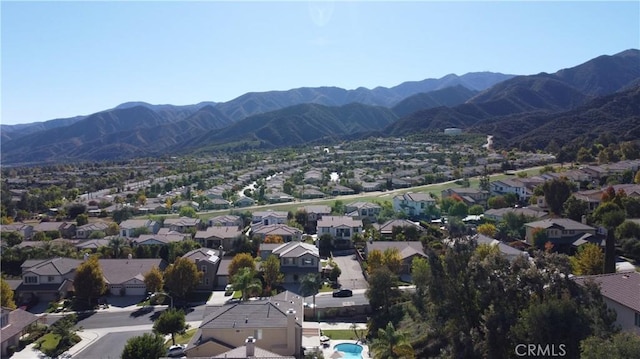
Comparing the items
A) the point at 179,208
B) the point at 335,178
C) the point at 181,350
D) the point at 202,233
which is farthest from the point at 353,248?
the point at 335,178

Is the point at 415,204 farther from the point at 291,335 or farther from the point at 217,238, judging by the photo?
the point at 291,335

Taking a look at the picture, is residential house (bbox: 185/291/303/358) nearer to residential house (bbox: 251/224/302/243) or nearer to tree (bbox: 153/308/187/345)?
tree (bbox: 153/308/187/345)

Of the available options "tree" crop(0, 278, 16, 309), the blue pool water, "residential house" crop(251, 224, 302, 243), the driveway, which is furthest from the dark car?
"tree" crop(0, 278, 16, 309)

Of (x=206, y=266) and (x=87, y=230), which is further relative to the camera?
(x=87, y=230)

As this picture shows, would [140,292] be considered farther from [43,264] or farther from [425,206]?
[425,206]

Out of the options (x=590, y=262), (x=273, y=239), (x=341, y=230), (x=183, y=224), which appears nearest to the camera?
(x=590, y=262)

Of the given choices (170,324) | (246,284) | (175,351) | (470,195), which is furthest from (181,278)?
(470,195)
